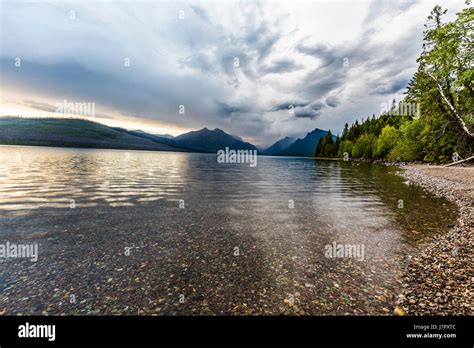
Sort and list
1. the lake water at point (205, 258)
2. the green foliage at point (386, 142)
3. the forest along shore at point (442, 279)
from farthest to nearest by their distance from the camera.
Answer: the green foliage at point (386, 142) → the lake water at point (205, 258) → the forest along shore at point (442, 279)

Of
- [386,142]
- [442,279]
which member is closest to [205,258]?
[442,279]

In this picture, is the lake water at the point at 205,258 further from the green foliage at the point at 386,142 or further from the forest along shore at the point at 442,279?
the green foliage at the point at 386,142

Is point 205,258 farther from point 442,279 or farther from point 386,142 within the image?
point 386,142

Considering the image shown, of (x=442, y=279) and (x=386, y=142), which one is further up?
(x=386, y=142)

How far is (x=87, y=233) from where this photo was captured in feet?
38.9

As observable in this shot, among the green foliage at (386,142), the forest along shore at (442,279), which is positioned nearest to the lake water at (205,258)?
the forest along shore at (442,279)

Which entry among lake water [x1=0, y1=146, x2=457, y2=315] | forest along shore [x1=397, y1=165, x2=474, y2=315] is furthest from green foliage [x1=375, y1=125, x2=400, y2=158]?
forest along shore [x1=397, y1=165, x2=474, y2=315]

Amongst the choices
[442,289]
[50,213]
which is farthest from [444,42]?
[50,213]

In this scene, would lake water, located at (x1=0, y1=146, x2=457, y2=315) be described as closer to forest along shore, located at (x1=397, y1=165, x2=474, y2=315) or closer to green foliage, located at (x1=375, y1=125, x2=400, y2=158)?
forest along shore, located at (x1=397, y1=165, x2=474, y2=315)

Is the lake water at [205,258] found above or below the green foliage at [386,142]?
below
